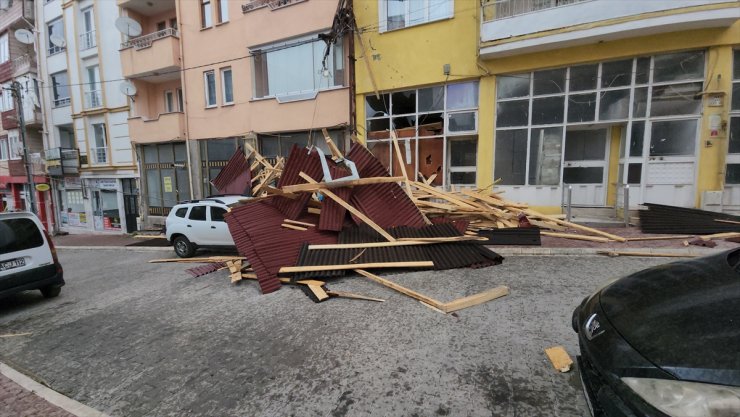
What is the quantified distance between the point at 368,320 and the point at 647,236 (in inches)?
286

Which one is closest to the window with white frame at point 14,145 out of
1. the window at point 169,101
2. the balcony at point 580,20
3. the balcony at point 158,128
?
the balcony at point 158,128

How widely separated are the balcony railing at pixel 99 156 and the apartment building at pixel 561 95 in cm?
1708

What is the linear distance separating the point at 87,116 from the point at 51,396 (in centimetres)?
2313

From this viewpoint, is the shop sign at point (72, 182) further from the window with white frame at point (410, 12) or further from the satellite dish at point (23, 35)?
the window with white frame at point (410, 12)

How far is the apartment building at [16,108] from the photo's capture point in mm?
22562

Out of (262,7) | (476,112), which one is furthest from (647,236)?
(262,7)

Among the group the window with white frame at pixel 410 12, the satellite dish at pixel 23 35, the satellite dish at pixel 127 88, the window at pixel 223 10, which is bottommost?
the satellite dish at pixel 127 88

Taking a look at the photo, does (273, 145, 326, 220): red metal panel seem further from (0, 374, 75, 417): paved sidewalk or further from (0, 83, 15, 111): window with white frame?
(0, 83, 15, 111): window with white frame

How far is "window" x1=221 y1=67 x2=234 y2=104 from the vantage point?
1559 cm

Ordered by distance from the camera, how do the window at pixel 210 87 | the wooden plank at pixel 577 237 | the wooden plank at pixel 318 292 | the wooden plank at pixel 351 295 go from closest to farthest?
the wooden plank at pixel 351 295
the wooden plank at pixel 318 292
the wooden plank at pixel 577 237
the window at pixel 210 87

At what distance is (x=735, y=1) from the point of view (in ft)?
26.3

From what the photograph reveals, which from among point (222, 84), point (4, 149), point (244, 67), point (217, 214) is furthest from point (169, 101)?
point (4, 149)

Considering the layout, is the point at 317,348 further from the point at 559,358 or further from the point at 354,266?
the point at 559,358

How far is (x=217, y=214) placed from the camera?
9445mm
